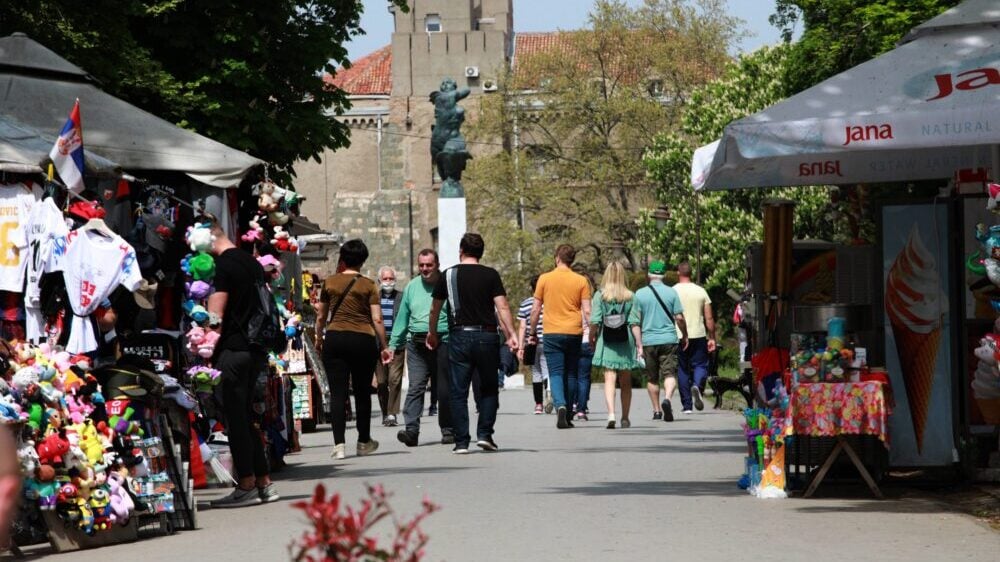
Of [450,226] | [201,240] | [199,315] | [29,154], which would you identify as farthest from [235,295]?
[450,226]

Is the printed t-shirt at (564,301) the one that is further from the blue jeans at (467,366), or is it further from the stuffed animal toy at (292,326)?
the stuffed animal toy at (292,326)

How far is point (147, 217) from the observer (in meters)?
13.4

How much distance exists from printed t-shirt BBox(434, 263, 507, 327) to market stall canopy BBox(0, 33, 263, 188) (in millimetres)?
2813

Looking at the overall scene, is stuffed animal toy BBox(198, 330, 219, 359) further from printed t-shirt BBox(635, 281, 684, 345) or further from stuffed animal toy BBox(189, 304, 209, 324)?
printed t-shirt BBox(635, 281, 684, 345)

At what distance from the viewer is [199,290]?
1287 centimetres

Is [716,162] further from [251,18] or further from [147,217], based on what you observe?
[251,18]

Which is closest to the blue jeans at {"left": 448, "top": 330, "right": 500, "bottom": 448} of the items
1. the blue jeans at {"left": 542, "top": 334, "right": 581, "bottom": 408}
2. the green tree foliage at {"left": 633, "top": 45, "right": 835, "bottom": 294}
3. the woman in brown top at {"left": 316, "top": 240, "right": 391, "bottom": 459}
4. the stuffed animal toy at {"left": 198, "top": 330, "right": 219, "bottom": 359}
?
the woman in brown top at {"left": 316, "top": 240, "right": 391, "bottom": 459}

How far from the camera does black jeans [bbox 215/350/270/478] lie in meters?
12.2

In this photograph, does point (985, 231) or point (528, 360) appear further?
point (528, 360)

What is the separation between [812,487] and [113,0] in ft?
48.7

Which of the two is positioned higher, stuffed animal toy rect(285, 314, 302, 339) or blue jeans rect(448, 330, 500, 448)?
stuffed animal toy rect(285, 314, 302, 339)

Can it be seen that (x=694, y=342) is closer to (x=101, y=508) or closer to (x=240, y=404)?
(x=240, y=404)

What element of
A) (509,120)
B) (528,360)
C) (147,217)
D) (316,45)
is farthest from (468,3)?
(147,217)

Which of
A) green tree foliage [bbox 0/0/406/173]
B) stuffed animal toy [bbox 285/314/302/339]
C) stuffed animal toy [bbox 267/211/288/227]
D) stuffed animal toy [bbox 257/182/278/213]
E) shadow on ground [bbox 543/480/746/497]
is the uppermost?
green tree foliage [bbox 0/0/406/173]
